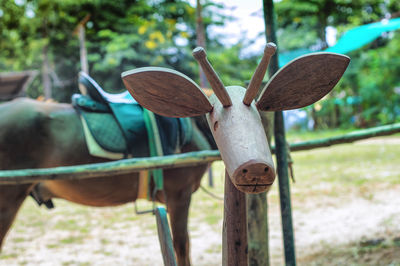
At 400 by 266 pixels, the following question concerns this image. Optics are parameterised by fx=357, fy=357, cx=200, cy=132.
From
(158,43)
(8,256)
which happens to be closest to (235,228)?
(8,256)

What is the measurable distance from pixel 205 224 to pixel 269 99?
3.89 meters

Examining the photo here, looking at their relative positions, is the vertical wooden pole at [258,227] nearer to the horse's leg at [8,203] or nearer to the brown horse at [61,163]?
the brown horse at [61,163]

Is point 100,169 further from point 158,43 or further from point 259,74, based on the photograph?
point 158,43

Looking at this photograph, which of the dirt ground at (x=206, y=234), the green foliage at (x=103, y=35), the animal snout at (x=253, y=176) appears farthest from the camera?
the green foliage at (x=103, y=35)

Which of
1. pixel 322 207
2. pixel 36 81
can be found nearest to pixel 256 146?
pixel 322 207

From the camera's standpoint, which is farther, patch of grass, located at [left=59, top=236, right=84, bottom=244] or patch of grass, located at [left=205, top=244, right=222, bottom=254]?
patch of grass, located at [left=59, top=236, right=84, bottom=244]

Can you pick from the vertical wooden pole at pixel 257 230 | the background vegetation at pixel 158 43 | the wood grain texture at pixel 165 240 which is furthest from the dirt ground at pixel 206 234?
the background vegetation at pixel 158 43

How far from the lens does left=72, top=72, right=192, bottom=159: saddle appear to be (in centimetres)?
251

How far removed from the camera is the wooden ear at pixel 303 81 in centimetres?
91

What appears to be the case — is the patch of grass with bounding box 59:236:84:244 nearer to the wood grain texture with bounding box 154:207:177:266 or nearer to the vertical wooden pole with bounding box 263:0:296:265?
the vertical wooden pole with bounding box 263:0:296:265

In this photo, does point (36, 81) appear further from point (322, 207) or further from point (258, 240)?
point (258, 240)

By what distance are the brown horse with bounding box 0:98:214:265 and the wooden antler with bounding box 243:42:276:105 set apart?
5.66 feet

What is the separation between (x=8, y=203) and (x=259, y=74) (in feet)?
6.82

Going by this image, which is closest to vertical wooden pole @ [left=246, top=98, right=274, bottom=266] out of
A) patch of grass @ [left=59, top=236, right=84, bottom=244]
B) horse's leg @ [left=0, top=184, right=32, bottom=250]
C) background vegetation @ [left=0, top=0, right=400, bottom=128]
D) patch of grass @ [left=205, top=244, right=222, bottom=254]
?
horse's leg @ [left=0, top=184, right=32, bottom=250]
